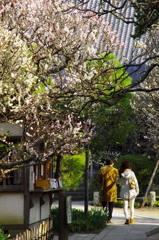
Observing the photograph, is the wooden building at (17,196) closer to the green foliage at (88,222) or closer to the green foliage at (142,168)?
the green foliage at (88,222)

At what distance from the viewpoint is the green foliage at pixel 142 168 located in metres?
20.7

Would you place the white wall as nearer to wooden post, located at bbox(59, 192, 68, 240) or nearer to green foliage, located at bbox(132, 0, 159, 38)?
wooden post, located at bbox(59, 192, 68, 240)

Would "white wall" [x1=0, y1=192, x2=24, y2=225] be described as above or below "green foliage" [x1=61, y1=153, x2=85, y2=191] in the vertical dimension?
below

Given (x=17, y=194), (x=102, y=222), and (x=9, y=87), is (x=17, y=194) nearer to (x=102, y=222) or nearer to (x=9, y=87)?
(x=102, y=222)

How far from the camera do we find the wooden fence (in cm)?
847

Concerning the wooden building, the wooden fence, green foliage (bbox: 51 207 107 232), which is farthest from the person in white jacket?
the wooden fence

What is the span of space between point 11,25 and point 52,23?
933 mm

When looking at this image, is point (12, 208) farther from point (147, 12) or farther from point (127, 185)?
point (147, 12)

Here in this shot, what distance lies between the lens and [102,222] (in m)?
12.5

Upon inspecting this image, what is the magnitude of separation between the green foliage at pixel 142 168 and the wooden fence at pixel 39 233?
10534 millimetres

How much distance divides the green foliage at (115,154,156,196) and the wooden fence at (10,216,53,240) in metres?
10.5

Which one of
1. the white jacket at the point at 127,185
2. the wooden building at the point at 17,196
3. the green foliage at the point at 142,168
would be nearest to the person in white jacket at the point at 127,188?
the white jacket at the point at 127,185

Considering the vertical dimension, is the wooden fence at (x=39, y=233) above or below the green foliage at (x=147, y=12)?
below

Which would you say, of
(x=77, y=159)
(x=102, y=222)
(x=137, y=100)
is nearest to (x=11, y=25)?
(x=102, y=222)
